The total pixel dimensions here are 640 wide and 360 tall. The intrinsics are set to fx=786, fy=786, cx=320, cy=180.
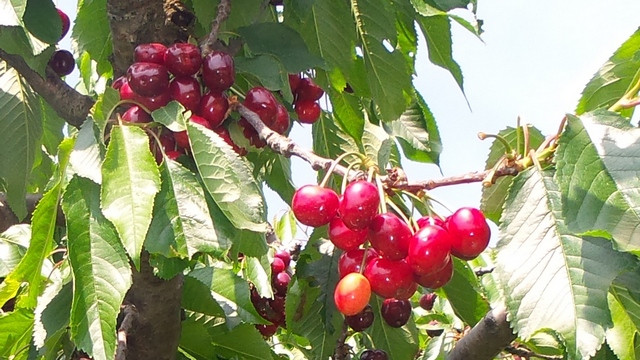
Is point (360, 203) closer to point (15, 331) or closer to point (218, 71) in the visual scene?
point (218, 71)

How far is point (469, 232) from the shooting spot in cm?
113

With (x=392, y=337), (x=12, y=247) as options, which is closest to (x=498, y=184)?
(x=392, y=337)

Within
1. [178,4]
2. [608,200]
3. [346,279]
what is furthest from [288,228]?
[608,200]

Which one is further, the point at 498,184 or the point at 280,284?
the point at 280,284

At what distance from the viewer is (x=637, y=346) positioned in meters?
1.54

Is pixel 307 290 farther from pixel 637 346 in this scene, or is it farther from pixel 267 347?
pixel 637 346

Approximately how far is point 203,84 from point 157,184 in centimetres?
36

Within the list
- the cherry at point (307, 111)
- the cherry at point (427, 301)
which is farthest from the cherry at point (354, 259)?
the cherry at point (427, 301)

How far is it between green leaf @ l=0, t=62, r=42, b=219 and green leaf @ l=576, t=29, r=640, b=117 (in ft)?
4.47

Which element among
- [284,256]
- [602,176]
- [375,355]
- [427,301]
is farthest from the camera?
[427,301]

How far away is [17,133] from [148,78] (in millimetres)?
830

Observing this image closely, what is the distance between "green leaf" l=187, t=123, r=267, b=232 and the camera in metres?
1.18

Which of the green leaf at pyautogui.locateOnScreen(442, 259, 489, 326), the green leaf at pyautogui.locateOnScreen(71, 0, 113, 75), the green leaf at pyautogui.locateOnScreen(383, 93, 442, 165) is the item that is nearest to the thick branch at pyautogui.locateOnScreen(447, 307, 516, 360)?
the green leaf at pyautogui.locateOnScreen(442, 259, 489, 326)

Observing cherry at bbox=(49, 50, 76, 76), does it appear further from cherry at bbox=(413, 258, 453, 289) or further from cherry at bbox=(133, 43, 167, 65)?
cherry at bbox=(413, 258, 453, 289)
